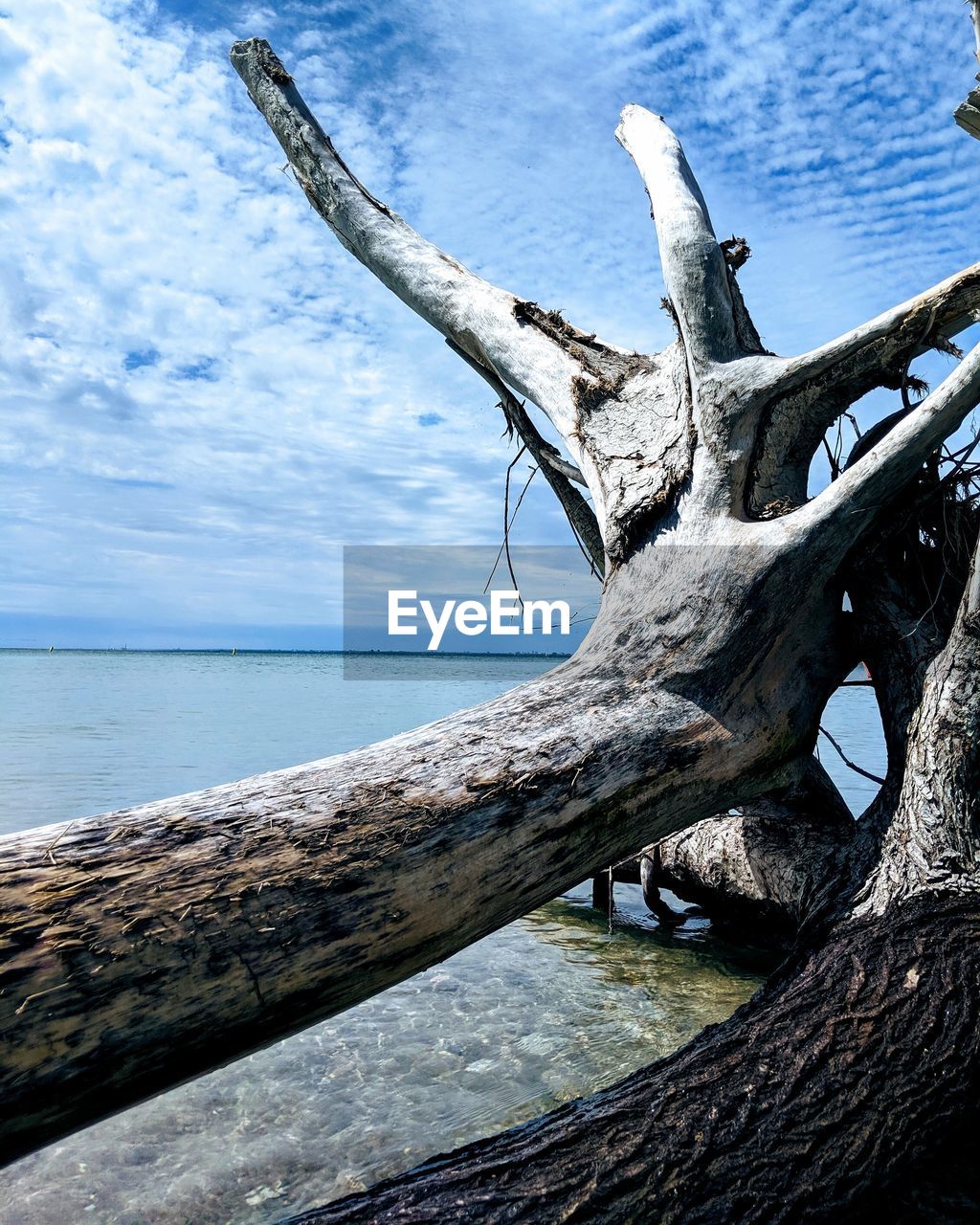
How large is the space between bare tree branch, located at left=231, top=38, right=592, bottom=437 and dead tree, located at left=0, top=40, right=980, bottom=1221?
532 millimetres

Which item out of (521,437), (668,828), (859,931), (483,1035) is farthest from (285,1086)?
(521,437)

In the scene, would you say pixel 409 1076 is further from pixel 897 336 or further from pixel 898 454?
pixel 897 336

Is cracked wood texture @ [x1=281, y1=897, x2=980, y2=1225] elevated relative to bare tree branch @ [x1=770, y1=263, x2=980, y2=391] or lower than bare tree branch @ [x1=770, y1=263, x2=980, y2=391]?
lower

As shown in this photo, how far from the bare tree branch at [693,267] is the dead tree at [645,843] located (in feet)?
0.07

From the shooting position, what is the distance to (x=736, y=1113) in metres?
2.18

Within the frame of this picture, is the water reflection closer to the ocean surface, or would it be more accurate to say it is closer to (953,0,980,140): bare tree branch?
the ocean surface

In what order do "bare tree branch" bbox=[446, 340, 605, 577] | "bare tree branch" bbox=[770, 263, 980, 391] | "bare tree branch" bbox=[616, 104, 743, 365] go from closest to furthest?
"bare tree branch" bbox=[770, 263, 980, 391] < "bare tree branch" bbox=[616, 104, 743, 365] < "bare tree branch" bbox=[446, 340, 605, 577]

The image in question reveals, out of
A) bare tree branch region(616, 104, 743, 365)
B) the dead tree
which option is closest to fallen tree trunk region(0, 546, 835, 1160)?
the dead tree

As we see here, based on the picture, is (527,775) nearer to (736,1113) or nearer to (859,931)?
(736,1113)

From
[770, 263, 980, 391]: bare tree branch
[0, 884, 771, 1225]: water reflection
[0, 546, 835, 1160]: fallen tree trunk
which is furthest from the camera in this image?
[770, 263, 980, 391]: bare tree branch

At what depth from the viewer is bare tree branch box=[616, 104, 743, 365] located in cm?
394

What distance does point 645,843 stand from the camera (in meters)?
3.02

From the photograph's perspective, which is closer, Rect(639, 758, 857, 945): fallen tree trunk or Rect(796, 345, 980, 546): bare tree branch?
Rect(796, 345, 980, 546): bare tree branch

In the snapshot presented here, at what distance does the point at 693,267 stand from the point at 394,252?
203 centimetres
